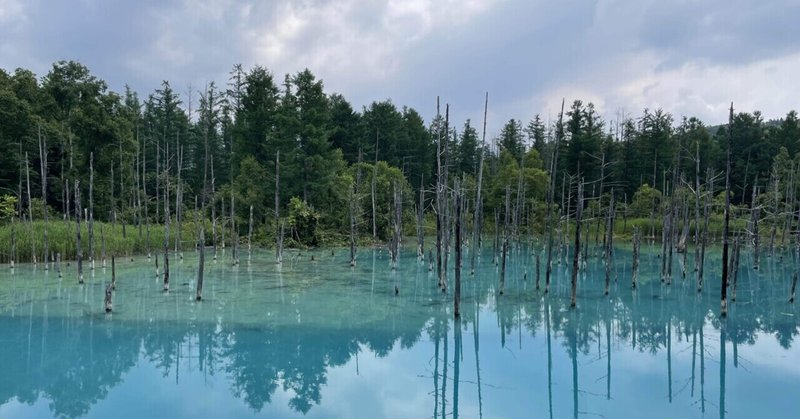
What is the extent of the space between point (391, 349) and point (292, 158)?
25034 mm

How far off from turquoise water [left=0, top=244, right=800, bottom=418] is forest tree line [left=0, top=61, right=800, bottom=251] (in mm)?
4185

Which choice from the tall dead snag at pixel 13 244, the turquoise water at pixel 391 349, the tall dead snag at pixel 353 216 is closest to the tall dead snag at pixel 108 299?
the turquoise water at pixel 391 349

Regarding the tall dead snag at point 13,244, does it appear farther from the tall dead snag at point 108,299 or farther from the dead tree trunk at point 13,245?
the tall dead snag at point 108,299

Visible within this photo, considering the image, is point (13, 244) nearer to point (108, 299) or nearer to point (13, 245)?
point (13, 245)

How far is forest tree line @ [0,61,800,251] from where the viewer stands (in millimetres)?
29906

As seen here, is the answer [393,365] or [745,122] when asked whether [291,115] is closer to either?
[393,365]

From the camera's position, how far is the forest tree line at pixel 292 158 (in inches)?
1177

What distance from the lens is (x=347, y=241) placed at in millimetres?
36688

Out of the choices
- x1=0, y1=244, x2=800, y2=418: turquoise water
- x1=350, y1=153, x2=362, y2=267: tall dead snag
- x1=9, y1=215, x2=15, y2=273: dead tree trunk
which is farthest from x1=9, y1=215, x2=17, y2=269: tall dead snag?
x1=350, y1=153, x2=362, y2=267: tall dead snag

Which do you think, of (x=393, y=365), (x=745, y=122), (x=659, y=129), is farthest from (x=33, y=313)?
(x=745, y=122)

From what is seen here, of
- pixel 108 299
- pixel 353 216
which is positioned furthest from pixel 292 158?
pixel 108 299

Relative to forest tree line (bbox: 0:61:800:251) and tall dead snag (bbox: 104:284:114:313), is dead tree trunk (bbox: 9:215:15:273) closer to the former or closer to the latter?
forest tree line (bbox: 0:61:800:251)

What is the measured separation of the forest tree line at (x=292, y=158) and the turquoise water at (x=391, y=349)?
4185mm

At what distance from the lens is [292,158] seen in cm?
3603
